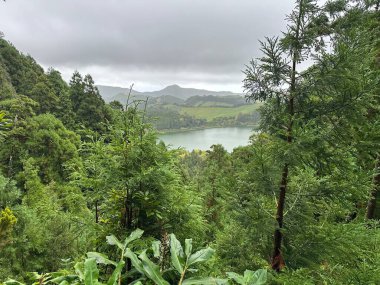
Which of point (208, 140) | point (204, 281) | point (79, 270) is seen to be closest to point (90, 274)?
point (79, 270)

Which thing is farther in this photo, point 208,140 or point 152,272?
point 208,140

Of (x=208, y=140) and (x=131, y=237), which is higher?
(x=131, y=237)

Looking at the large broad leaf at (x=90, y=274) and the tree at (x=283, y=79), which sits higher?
the tree at (x=283, y=79)

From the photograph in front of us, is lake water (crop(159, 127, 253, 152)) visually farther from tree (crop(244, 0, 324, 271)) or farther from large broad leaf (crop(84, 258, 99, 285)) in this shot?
large broad leaf (crop(84, 258, 99, 285))

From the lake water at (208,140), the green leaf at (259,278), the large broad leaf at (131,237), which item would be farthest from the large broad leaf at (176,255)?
the lake water at (208,140)

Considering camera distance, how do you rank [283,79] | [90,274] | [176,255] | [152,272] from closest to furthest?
1. [90,274]
2. [152,272]
3. [176,255]
4. [283,79]

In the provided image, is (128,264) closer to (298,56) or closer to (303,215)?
(303,215)

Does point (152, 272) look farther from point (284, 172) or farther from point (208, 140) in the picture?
point (208, 140)

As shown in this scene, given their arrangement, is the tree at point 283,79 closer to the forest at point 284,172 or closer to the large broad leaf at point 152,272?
the forest at point 284,172

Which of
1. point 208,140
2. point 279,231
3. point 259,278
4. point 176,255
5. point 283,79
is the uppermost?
point 283,79

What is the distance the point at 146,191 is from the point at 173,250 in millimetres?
1972

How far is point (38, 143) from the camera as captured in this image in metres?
26.6

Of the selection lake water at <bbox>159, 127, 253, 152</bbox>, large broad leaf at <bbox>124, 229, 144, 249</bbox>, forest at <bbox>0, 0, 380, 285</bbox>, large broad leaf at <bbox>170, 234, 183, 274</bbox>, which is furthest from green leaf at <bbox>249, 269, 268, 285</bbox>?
lake water at <bbox>159, 127, 253, 152</bbox>

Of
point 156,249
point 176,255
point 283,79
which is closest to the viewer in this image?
point 176,255
